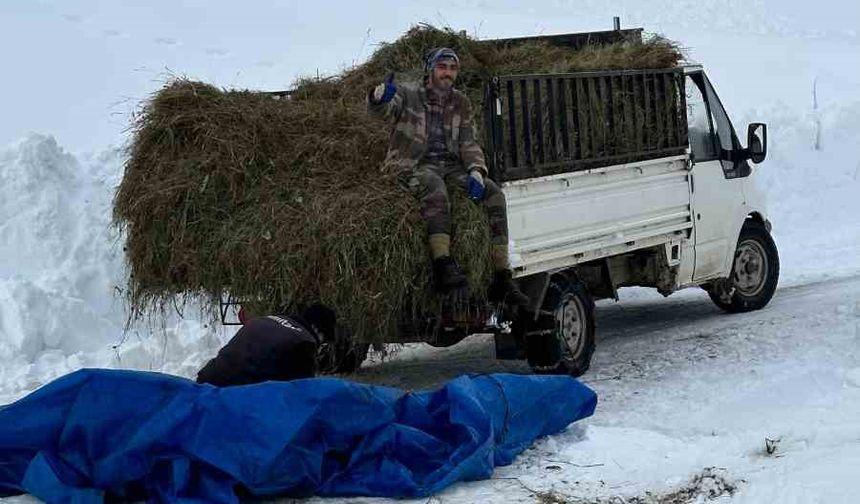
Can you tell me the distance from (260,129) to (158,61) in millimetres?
17382

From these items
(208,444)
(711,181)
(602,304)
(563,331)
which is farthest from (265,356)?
(602,304)

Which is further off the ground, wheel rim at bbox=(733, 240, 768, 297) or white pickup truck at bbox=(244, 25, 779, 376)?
white pickup truck at bbox=(244, 25, 779, 376)

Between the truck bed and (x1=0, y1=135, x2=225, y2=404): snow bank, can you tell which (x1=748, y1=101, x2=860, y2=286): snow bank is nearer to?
the truck bed

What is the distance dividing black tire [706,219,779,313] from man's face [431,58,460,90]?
13.1ft

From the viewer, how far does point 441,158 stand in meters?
8.83

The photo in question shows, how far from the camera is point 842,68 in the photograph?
2953 cm

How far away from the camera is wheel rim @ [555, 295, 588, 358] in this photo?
370 inches

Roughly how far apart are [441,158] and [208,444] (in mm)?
3562

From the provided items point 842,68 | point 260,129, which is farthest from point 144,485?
point 842,68

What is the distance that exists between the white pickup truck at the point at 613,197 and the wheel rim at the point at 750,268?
0.5 inches

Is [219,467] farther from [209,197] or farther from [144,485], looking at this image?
[209,197]

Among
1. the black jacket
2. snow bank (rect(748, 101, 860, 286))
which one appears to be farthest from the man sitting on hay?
snow bank (rect(748, 101, 860, 286))

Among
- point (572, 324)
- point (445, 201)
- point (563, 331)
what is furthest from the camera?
point (572, 324)

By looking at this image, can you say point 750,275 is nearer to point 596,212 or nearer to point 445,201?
point 596,212
